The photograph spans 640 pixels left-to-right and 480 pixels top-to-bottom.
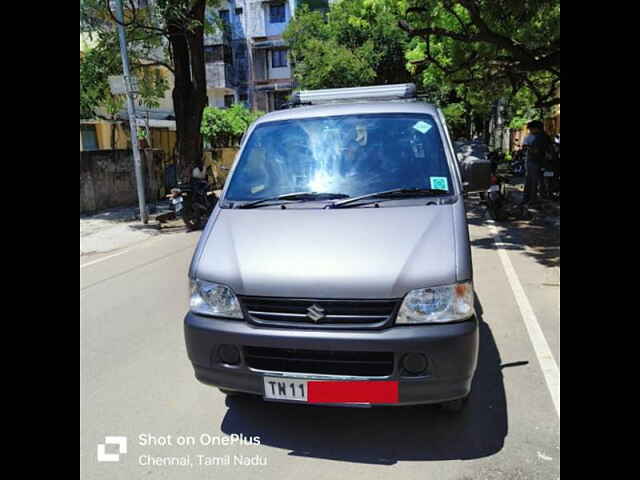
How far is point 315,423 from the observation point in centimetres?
318

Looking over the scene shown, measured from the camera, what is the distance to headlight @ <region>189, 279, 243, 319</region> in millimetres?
2816

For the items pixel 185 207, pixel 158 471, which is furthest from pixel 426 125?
pixel 185 207

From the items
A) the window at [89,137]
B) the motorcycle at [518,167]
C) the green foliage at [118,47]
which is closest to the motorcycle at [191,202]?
the green foliage at [118,47]

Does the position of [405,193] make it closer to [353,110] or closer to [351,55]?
[353,110]

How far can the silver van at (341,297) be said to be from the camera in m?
2.62

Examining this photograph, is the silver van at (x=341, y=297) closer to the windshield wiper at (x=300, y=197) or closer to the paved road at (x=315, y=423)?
the windshield wiper at (x=300, y=197)

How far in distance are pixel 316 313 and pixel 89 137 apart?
754 inches

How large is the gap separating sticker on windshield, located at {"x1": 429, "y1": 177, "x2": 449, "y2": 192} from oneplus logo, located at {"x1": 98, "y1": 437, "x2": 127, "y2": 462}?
255 cm

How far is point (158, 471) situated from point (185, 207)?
27.7 feet

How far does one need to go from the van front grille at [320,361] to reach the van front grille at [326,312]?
6.0 inches

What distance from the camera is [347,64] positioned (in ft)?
84.2

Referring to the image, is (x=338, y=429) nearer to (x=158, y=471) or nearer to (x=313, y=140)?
(x=158, y=471)

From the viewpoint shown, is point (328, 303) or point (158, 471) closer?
point (328, 303)
